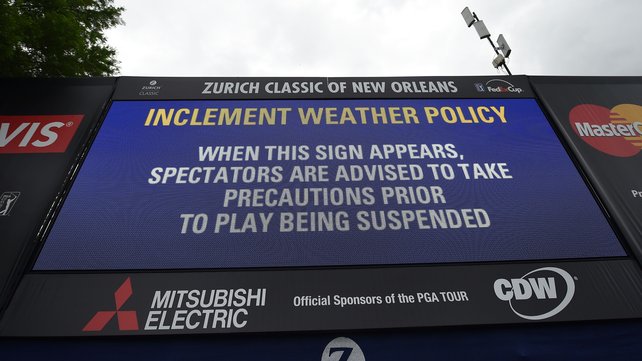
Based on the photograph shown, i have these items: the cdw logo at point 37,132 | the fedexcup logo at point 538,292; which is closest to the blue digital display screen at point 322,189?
the fedexcup logo at point 538,292

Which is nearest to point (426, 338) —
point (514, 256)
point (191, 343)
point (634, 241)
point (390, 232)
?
point (390, 232)

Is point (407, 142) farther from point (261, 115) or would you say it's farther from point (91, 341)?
point (91, 341)

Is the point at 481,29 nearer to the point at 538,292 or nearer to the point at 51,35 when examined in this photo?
the point at 538,292

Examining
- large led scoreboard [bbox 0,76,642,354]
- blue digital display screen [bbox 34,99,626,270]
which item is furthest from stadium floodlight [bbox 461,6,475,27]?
blue digital display screen [bbox 34,99,626,270]

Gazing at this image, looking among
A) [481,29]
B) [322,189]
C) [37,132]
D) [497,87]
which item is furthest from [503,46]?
[37,132]

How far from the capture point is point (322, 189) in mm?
4039

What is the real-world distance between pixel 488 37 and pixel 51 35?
774cm

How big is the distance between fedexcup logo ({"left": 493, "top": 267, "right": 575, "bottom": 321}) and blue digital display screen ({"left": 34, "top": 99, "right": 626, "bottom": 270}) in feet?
0.80

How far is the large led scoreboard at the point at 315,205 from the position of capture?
315 centimetres

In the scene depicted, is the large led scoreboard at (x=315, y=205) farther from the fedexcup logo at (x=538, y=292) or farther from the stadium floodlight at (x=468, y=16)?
the stadium floodlight at (x=468, y=16)

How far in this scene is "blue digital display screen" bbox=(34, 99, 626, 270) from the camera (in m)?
3.52

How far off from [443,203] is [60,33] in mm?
5632

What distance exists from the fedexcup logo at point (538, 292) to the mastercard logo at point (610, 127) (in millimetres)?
2320

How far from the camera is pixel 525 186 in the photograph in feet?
13.6
